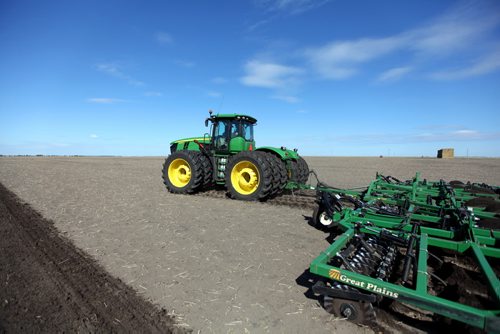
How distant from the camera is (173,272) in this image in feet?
11.5

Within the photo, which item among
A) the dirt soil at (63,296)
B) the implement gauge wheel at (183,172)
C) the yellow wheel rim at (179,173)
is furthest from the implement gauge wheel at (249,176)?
the dirt soil at (63,296)

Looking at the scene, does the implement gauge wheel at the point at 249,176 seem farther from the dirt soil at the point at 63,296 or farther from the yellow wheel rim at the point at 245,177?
the dirt soil at the point at 63,296

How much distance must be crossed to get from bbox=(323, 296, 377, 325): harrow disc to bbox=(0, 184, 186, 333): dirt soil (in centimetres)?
134

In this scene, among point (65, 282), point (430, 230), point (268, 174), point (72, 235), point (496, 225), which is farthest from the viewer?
point (268, 174)

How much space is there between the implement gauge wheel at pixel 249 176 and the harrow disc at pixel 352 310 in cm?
493

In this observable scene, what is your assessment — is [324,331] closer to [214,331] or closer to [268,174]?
[214,331]

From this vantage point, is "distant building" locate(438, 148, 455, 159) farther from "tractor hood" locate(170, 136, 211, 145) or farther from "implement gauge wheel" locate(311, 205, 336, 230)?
"implement gauge wheel" locate(311, 205, 336, 230)

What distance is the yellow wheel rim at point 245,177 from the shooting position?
789cm

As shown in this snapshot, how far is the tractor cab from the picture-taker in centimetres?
876

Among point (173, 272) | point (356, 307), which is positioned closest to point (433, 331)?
point (356, 307)

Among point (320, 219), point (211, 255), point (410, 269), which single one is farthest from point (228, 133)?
point (410, 269)

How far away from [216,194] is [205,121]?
90.5 inches

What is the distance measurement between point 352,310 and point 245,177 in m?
5.94

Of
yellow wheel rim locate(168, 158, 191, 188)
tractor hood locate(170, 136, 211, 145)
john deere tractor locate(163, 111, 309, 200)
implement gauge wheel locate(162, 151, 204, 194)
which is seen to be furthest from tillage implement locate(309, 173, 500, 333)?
tractor hood locate(170, 136, 211, 145)
